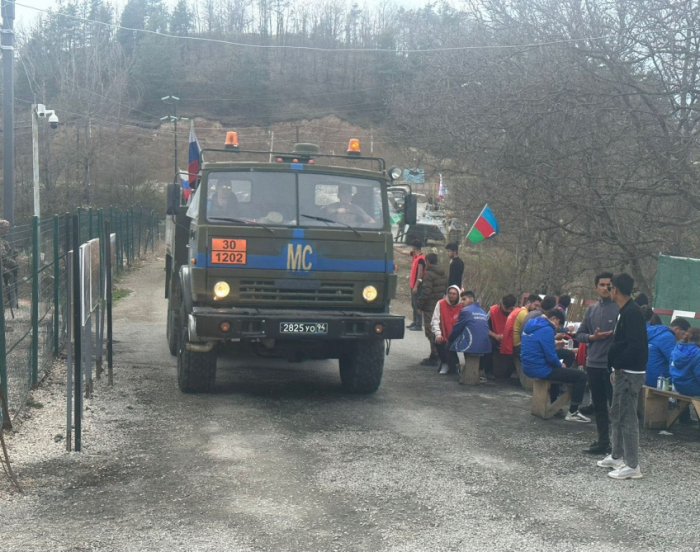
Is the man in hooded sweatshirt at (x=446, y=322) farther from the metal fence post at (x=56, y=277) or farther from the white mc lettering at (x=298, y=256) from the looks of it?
the metal fence post at (x=56, y=277)

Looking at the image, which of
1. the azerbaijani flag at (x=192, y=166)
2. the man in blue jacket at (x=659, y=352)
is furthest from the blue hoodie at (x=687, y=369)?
the azerbaijani flag at (x=192, y=166)

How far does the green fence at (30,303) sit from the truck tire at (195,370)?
161 cm

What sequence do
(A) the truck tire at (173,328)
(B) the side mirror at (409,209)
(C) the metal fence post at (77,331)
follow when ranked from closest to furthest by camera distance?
(C) the metal fence post at (77,331)
(B) the side mirror at (409,209)
(A) the truck tire at (173,328)

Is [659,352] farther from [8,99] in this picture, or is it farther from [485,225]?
[8,99]

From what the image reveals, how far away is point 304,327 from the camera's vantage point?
29.5 ft

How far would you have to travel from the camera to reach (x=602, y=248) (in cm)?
1673

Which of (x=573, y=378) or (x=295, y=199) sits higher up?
(x=295, y=199)

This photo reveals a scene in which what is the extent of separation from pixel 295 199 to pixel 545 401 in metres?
3.54

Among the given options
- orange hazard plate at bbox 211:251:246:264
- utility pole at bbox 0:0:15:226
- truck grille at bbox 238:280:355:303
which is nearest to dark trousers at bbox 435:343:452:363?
truck grille at bbox 238:280:355:303

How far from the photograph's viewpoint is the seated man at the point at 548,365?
9.31m

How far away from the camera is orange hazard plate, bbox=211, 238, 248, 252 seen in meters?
9.16

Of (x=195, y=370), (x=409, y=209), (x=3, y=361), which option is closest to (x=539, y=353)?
(x=409, y=209)

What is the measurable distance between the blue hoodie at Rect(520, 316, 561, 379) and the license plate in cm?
226

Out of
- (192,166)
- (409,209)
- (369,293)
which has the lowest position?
(369,293)
